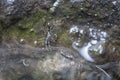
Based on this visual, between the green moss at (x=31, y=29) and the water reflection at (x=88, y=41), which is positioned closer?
the water reflection at (x=88, y=41)

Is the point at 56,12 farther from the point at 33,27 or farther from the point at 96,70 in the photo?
the point at 96,70

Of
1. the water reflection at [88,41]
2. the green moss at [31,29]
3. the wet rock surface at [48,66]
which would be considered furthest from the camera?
the green moss at [31,29]

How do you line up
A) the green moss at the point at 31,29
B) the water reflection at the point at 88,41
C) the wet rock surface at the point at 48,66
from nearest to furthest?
the wet rock surface at the point at 48,66
the water reflection at the point at 88,41
the green moss at the point at 31,29

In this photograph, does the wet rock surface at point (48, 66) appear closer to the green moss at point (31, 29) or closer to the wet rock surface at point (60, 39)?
the wet rock surface at point (60, 39)

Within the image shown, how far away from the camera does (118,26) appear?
3404 mm

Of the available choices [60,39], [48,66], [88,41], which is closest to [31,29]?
[60,39]

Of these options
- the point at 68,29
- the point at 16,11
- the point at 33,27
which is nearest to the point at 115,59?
the point at 68,29

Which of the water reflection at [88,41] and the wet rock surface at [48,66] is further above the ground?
the water reflection at [88,41]

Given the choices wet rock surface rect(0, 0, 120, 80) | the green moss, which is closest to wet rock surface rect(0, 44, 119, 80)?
wet rock surface rect(0, 0, 120, 80)

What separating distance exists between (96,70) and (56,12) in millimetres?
1072

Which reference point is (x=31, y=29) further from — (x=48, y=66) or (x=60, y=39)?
(x=48, y=66)

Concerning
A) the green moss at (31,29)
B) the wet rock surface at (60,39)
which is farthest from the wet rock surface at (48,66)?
the green moss at (31,29)

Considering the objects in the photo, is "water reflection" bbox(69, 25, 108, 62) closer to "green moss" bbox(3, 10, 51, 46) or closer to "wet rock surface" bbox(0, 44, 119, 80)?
"wet rock surface" bbox(0, 44, 119, 80)

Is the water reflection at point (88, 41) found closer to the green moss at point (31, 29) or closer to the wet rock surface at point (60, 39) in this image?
the wet rock surface at point (60, 39)
